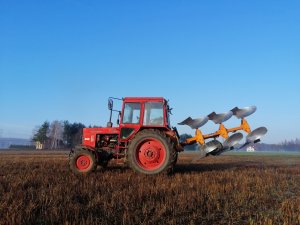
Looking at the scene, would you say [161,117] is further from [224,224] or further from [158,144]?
[224,224]

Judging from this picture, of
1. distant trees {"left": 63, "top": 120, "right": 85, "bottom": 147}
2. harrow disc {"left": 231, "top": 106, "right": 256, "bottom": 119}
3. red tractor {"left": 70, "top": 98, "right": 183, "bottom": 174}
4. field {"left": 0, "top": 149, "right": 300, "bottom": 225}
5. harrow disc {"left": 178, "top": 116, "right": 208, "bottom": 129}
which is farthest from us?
distant trees {"left": 63, "top": 120, "right": 85, "bottom": 147}

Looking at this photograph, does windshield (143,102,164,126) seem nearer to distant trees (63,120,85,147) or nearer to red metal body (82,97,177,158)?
red metal body (82,97,177,158)

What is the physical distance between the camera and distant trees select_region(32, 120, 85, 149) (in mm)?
91062

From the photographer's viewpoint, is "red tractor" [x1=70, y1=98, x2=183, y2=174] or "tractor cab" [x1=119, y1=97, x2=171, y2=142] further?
"tractor cab" [x1=119, y1=97, x2=171, y2=142]

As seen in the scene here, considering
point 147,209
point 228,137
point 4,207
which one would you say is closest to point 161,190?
point 147,209

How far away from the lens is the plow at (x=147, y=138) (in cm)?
1009

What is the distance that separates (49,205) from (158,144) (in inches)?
206

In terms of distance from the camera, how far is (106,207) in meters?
5.25

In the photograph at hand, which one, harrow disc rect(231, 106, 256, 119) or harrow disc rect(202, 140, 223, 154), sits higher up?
harrow disc rect(231, 106, 256, 119)

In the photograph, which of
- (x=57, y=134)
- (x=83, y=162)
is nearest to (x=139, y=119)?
(x=83, y=162)

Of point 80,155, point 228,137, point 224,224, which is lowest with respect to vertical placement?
point 224,224

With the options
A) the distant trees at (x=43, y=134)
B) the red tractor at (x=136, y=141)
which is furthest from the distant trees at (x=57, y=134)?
the red tractor at (x=136, y=141)

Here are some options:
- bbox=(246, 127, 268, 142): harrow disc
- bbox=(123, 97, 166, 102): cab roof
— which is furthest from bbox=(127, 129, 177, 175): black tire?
bbox=(246, 127, 268, 142): harrow disc

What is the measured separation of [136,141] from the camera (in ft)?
33.1
